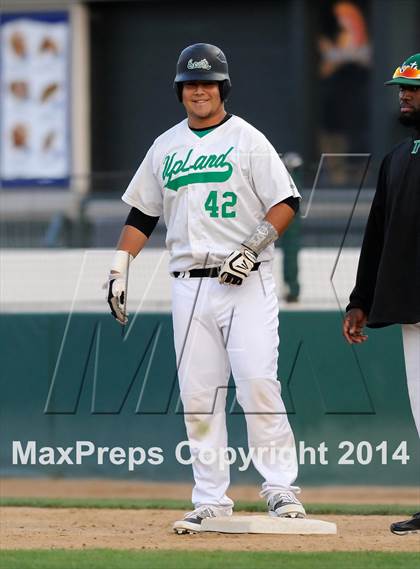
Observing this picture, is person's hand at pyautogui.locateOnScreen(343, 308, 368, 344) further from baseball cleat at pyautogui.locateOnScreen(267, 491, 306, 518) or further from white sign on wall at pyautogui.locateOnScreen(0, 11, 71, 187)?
white sign on wall at pyautogui.locateOnScreen(0, 11, 71, 187)

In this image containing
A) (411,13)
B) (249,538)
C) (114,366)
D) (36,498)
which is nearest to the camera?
(249,538)

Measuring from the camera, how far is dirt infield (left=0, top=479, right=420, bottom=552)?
20.1 ft

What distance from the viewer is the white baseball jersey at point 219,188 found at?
6387 mm

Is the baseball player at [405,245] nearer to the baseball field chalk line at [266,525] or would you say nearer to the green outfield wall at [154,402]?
the baseball field chalk line at [266,525]

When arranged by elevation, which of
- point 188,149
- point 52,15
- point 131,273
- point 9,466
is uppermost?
point 52,15

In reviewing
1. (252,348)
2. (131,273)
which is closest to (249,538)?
(252,348)

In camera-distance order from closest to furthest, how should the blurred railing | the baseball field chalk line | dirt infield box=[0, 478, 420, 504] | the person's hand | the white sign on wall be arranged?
the baseball field chalk line < the person's hand < dirt infield box=[0, 478, 420, 504] < the blurred railing < the white sign on wall

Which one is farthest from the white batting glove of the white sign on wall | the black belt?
the white sign on wall

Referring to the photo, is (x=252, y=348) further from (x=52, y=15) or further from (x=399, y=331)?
(x=52, y=15)

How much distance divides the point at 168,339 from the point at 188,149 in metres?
2.69

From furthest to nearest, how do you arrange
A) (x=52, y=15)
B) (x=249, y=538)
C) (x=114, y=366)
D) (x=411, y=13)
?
(x=52, y=15) < (x=411, y=13) < (x=114, y=366) < (x=249, y=538)

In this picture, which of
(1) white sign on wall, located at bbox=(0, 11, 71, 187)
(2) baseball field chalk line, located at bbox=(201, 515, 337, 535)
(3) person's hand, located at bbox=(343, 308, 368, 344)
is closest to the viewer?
(2) baseball field chalk line, located at bbox=(201, 515, 337, 535)

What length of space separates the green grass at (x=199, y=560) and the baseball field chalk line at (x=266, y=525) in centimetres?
47

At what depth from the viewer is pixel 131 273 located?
914 centimetres
